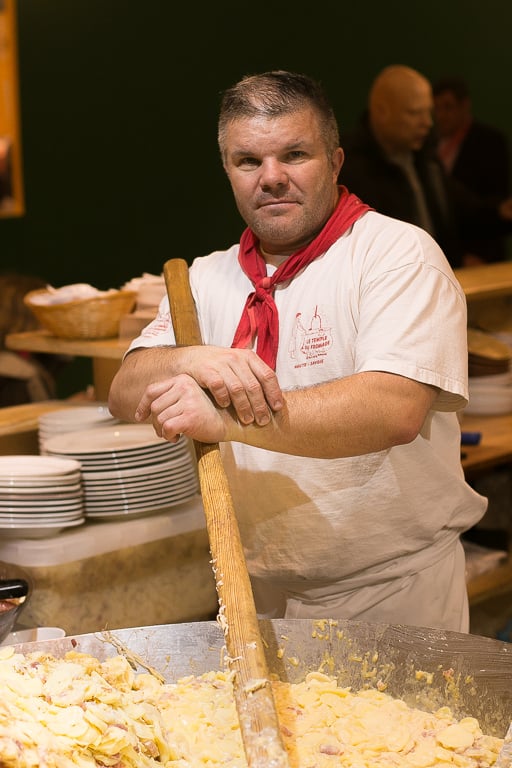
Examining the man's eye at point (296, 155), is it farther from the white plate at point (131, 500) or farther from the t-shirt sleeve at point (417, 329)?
the white plate at point (131, 500)

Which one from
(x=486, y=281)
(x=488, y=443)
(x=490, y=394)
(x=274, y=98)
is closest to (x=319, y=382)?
(x=274, y=98)

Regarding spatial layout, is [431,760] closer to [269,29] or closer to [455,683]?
[455,683]

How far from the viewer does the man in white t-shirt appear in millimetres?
1738

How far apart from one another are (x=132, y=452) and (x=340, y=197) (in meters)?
0.86

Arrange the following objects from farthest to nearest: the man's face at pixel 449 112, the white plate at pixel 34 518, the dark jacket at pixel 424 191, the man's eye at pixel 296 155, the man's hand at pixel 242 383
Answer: the man's face at pixel 449 112 → the dark jacket at pixel 424 191 → the white plate at pixel 34 518 → the man's eye at pixel 296 155 → the man's hand at pixel 242 383

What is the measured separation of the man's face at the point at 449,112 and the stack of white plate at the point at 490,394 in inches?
109

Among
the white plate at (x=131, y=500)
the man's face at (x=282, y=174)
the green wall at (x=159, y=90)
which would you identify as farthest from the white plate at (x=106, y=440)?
the green wall at (x=159, y=90)

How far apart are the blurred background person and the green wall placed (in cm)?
38

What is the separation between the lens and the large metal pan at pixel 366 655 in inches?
61.2

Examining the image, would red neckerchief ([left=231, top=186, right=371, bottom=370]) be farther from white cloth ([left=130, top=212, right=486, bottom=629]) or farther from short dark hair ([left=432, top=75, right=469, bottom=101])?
short dark hair ([left=432, top=75, right=469, bottom=101])

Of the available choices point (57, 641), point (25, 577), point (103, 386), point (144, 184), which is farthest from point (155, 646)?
point (144, 184)

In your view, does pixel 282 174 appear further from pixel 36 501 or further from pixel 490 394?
pixel 490 394

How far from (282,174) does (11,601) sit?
35.3 inches

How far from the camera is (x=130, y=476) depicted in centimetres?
262
